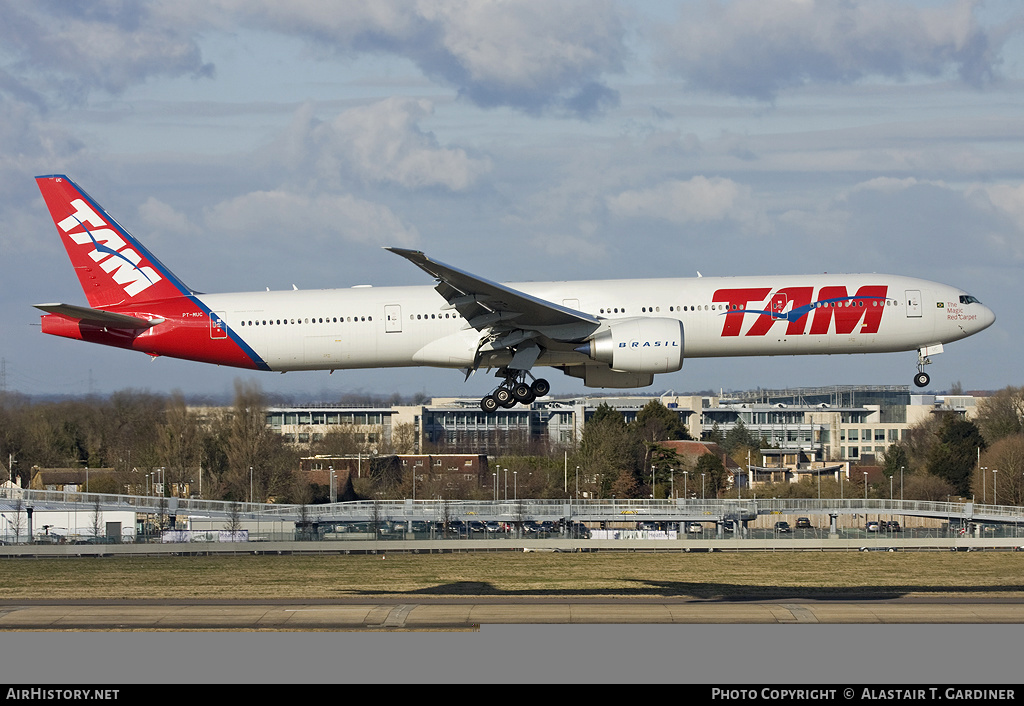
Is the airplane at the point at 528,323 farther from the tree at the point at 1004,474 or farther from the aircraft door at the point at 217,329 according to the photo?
the tree at the point at 1004,474

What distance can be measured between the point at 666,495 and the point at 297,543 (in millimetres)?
51427

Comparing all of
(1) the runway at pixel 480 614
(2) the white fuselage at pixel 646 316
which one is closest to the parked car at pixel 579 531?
(2) the white fuselage at pixel 646 316

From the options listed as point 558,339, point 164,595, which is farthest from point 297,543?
point 558,339

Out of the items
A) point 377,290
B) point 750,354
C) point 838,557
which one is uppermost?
point 377,290

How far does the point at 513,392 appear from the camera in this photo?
37031 mm

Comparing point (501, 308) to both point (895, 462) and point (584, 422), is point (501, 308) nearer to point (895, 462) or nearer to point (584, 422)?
point (895, 462)

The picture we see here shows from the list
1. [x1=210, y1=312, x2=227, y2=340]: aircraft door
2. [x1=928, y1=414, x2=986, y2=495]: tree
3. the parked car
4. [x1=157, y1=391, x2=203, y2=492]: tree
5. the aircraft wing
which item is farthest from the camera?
[x1=928, y1=414, x2=986, y2=495]: tree

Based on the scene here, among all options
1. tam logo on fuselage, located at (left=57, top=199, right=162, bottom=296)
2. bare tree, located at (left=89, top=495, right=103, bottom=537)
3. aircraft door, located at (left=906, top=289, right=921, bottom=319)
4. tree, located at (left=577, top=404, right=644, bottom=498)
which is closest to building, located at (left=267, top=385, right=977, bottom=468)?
tree, located at (left=577, top=404, right=644, bottom=498)

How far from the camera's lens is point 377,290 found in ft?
123

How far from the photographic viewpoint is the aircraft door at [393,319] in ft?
120

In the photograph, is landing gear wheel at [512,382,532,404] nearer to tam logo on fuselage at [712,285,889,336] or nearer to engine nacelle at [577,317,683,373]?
engine nacelle at [577,317,683,373]

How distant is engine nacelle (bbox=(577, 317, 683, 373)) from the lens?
34.3m

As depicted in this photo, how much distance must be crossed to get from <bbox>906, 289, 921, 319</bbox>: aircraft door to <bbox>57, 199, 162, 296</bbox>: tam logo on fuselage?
25.3 meters

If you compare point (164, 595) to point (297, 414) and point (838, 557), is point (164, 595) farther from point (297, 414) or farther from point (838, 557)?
point (297, 414)
